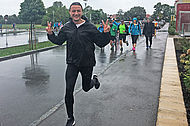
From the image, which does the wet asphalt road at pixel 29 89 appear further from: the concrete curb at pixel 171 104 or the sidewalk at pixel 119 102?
the concrete curb at pixel 171 104

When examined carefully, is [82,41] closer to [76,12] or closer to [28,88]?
[76,12]

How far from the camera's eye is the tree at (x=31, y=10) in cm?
7631

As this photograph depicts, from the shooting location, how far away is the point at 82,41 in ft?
12.5

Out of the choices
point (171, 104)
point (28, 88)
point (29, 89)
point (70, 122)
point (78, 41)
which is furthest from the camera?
point (28, 88)

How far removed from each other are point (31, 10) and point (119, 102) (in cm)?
7678

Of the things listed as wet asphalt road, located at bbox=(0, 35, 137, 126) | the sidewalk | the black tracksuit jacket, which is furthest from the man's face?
wet asphalt road, located at bbox=(0, 35, 137, 126)

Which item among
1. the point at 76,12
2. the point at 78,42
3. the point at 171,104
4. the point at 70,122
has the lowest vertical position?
the point at 70,122

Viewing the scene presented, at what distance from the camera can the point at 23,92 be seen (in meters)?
6.07

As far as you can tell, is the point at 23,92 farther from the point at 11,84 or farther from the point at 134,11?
the point at 134,11

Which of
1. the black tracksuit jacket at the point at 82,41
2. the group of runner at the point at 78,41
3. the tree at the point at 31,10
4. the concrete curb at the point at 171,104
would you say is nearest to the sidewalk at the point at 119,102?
the concrete curb at the point at 171,104

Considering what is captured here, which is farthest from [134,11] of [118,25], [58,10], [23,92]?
[23,92]

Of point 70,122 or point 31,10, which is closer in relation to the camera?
point 70,122

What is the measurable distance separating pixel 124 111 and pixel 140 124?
2.05 ft

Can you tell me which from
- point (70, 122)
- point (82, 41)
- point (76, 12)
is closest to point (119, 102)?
point (70, 122)
